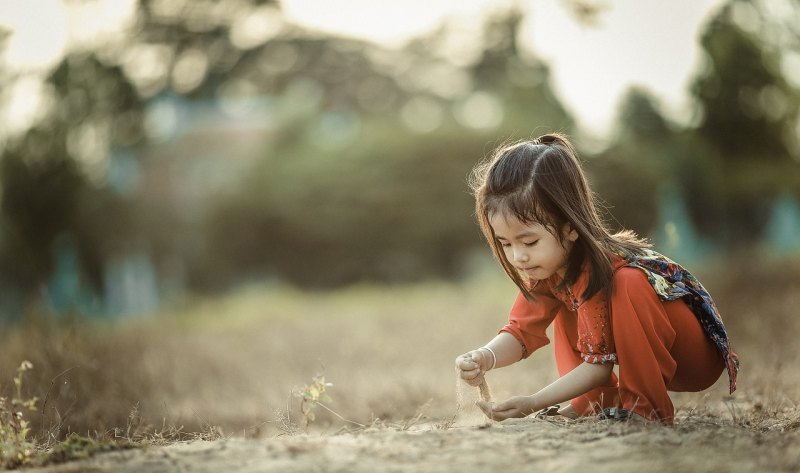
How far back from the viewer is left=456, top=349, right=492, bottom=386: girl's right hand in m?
3.37

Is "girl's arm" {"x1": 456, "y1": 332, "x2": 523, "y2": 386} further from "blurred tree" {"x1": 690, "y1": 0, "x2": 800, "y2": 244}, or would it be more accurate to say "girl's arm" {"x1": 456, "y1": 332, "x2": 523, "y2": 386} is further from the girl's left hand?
"blurred tree" {"x1": 690, "y1": 0, "x2": 800, "y2": 244}

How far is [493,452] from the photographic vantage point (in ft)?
8.81

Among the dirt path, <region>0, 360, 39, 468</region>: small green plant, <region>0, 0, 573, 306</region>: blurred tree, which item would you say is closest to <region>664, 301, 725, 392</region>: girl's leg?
the dirt path

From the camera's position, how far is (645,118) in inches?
689

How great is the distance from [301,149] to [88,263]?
243 inches

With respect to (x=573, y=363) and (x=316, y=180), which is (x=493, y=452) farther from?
(x=316, y=180)

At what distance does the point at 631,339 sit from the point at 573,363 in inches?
18.9

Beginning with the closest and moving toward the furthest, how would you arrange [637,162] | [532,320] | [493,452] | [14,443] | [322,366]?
1. [493,452]
2. [14,443]
3. [532,320]
4. [322,366]
5. [637,162]

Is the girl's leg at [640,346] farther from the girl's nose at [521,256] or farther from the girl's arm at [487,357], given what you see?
the girl's arm at [487,357]

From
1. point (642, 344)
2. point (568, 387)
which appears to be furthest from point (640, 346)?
point (568, 387)

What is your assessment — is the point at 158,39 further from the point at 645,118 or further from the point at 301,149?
the point at 645,118

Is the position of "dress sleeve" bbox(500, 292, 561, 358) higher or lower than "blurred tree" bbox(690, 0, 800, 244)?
lower

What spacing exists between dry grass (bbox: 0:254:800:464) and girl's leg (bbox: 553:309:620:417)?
0.32 meters

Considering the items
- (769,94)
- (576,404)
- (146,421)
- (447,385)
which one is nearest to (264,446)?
(576,404)
